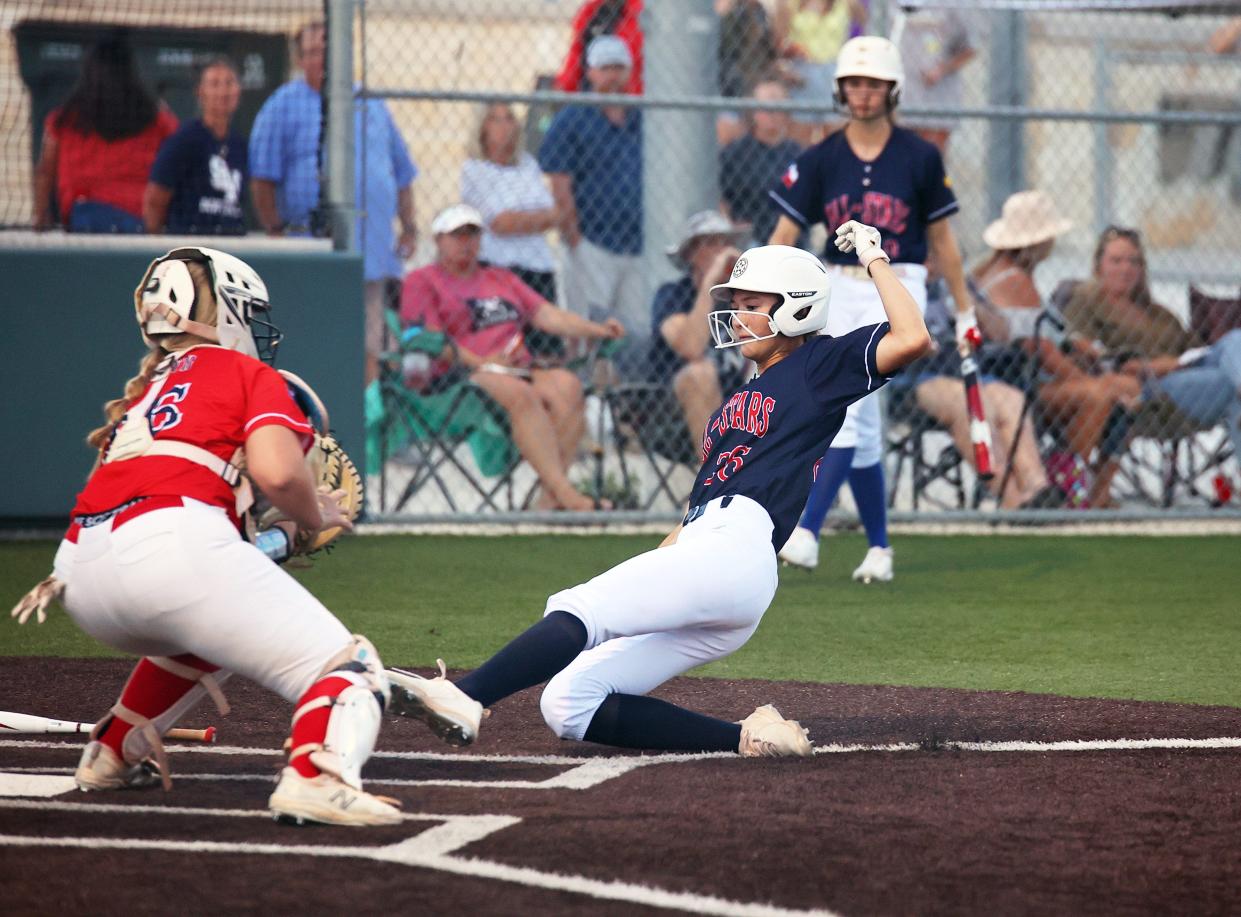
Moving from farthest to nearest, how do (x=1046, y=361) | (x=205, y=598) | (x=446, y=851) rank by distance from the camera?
(x=1046, y=361), (x=205, y=598), (x=446, y=851)

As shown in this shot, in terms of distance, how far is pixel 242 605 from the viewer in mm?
3738

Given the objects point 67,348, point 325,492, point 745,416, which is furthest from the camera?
point 67,348

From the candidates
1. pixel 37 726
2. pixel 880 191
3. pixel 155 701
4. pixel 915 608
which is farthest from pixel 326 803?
pixel 880 191

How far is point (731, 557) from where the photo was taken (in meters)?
4.42

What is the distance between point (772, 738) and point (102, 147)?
6.30 meters

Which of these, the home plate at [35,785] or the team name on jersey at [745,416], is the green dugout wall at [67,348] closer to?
the team name on jersey at [745,416]

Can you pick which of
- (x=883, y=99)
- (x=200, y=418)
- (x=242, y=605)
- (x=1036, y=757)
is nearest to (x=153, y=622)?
(x=242, y=605)

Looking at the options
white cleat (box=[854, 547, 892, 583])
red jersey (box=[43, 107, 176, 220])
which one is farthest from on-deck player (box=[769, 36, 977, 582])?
red jersey (box=[43, 107, 176, 220])

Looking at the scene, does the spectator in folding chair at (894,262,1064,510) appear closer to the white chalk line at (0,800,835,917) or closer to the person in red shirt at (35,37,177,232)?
the person in red shirt at (35,37,177,232)

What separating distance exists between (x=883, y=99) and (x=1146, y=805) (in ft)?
14.4

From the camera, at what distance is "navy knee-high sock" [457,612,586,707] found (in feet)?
13.8

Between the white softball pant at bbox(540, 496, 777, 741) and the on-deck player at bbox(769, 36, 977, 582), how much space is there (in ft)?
10.1

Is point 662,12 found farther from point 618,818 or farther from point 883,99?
point 618,818

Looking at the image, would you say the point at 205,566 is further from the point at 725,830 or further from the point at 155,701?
the point at 725,830
